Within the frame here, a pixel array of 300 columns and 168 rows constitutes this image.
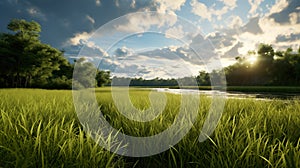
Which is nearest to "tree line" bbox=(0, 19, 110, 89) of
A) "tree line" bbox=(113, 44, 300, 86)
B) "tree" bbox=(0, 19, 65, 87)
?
"tree" bbox=(0, 19, 65, 87)

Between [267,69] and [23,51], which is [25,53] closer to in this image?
[23,51]

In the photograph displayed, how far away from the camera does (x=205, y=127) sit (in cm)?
235

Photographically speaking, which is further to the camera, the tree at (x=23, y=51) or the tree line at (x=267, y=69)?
the tree line at (x=267, y=69)

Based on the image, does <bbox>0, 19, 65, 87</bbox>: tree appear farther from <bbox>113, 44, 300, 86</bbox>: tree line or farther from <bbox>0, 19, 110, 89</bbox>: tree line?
<bbox>113, 44, 300, 86</bbox>: tree line

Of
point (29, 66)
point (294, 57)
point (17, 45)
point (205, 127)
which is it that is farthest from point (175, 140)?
point (294, 57)

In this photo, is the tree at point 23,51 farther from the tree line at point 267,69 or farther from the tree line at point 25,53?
the tree line at point 267,69

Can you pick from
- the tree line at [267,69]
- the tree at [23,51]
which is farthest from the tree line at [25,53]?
the tree line at [267,69]

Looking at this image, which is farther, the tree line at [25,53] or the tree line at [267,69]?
the tree line at [267,69]

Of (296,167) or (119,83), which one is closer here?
(296,167)

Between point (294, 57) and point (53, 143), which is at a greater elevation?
point (294, 57)

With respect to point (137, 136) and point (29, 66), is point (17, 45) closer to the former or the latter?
point (29, 66)

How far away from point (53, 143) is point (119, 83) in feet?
8.01

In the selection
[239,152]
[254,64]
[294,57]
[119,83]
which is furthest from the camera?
[254,64]

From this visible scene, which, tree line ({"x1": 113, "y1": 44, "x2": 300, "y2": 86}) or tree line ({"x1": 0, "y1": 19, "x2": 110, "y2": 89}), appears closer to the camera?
tree line ({"x1": 0, "y1": 19, "x2": 110, "y2": 89})
